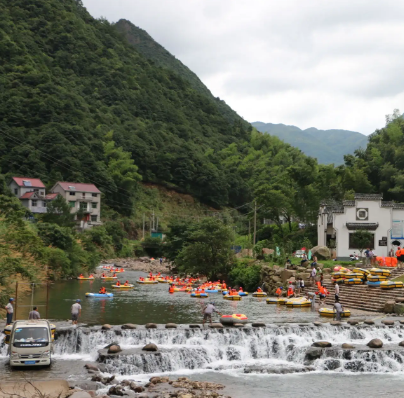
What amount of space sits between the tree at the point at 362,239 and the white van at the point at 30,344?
3497cm

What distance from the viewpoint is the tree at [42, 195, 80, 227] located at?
7100 centimetres

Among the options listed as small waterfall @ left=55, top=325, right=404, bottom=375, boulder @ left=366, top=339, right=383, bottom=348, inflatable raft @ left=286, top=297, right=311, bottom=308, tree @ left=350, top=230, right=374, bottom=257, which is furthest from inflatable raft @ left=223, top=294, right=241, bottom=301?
boulder @ left=366, top=339, right=383, bottom=348

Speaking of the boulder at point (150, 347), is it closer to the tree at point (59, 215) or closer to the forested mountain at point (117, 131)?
the forested mountain at point (117, 131)

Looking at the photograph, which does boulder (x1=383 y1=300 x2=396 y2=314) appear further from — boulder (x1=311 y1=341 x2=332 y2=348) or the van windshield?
the van windshield

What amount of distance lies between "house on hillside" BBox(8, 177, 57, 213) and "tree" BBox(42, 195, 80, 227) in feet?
57.9

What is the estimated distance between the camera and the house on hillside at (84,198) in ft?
325

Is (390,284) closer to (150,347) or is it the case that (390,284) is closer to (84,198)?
(150,347)

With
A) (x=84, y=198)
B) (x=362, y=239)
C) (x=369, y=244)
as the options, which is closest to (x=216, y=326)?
(x=362, y=239)

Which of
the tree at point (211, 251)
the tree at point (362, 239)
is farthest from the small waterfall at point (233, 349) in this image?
the tree at point (211, 251)

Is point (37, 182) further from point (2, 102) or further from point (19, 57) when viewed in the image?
point (19, 57)

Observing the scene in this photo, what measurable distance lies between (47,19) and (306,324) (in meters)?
147

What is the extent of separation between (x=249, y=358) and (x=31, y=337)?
10.3 metres

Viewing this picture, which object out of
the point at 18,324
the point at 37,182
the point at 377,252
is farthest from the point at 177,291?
the point at 37,182

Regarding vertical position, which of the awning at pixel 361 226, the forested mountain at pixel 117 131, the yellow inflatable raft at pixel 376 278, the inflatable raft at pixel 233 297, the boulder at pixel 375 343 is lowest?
the boulder at pixel 375 343
